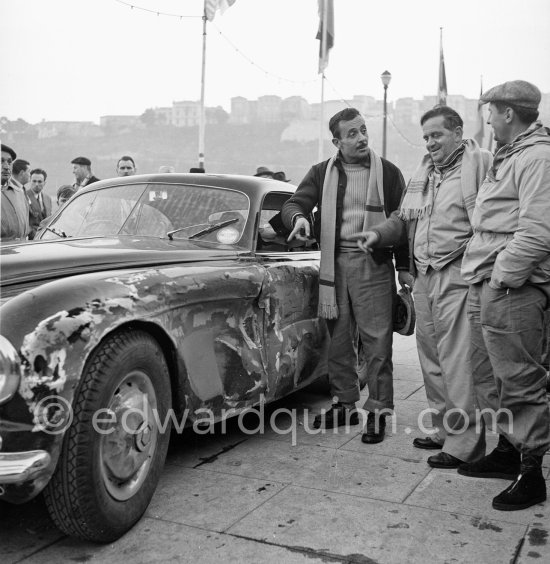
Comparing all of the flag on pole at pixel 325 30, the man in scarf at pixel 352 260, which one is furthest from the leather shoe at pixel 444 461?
the flag on pole at pixel 325 30

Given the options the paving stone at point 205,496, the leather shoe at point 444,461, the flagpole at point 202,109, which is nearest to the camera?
the paving stone at point 205,496

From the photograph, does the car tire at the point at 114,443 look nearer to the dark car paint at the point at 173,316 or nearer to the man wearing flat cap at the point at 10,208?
the dark car paint at the point at 173,316

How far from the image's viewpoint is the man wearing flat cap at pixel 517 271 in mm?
3504

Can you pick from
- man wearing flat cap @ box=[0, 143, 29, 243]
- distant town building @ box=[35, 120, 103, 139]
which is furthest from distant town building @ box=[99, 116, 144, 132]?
man wearing flat cap @ box=[0, 143, 29, 243]

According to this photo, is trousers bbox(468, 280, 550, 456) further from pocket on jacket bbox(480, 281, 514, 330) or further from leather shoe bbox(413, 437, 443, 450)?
leather shoe bbox(413, 437, 443, 450)

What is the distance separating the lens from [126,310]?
3.14 m

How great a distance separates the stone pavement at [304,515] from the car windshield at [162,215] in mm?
1253

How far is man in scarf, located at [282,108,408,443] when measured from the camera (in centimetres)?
484

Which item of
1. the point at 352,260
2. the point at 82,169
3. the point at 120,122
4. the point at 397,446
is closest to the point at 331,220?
the point at 352,260

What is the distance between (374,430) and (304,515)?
4.47ft

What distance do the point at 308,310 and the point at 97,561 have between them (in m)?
2.32

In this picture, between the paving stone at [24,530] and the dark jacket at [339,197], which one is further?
the dark jacket at [339,197]

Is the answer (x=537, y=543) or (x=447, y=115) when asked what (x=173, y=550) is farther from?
(x=447, y=115)

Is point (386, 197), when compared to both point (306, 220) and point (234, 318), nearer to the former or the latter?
point (306, 220)
